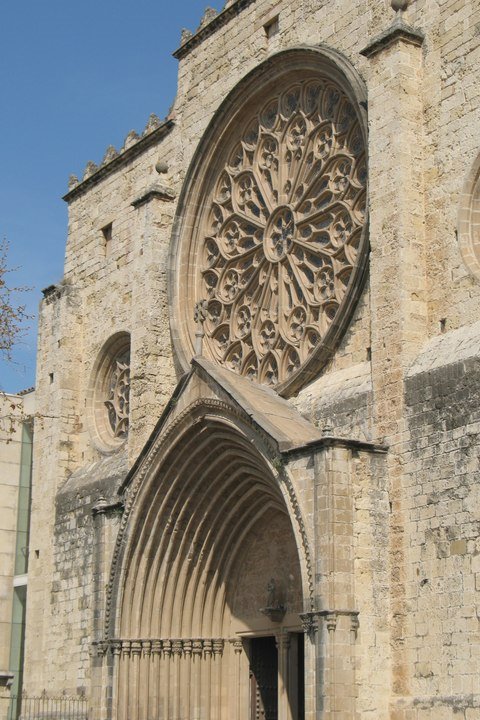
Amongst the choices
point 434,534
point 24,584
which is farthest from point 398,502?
point 24,584

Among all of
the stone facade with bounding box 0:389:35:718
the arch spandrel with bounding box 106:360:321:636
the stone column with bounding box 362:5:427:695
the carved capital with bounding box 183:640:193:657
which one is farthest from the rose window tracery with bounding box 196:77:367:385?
the stone facade with bounding box 0:389:35:718

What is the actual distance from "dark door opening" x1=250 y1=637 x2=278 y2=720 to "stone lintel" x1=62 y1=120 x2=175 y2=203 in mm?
8091

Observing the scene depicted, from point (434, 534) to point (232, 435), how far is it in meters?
3.46

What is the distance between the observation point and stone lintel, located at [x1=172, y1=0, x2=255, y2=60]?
18.7m

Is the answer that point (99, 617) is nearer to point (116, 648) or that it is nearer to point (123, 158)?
point (116, 648)

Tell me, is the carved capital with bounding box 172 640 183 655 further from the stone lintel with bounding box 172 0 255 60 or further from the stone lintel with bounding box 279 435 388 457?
the stone lintel with bounding box 172 0 255 60

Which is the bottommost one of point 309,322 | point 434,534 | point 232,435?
point 434,534

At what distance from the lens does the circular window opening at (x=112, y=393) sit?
20250 millimetres

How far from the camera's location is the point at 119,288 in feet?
67.4

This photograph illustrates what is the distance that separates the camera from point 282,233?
56.2 ft

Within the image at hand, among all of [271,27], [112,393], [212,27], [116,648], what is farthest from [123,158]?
[116,648]

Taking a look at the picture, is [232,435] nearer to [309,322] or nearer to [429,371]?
[309,322]

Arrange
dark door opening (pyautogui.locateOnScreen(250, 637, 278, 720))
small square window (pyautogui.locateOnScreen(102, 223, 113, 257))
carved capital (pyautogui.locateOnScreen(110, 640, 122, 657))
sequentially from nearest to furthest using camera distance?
dark door opening (pyautogui.locateOnScreen(250, 637, 278, 720)), carved capital (pyautogui.locateOnScreen(110, 640, 122, 657)), small square window (pyautogui.locateOnScreen(102, 223, 113, 257))

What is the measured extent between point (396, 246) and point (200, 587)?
5.69 m
